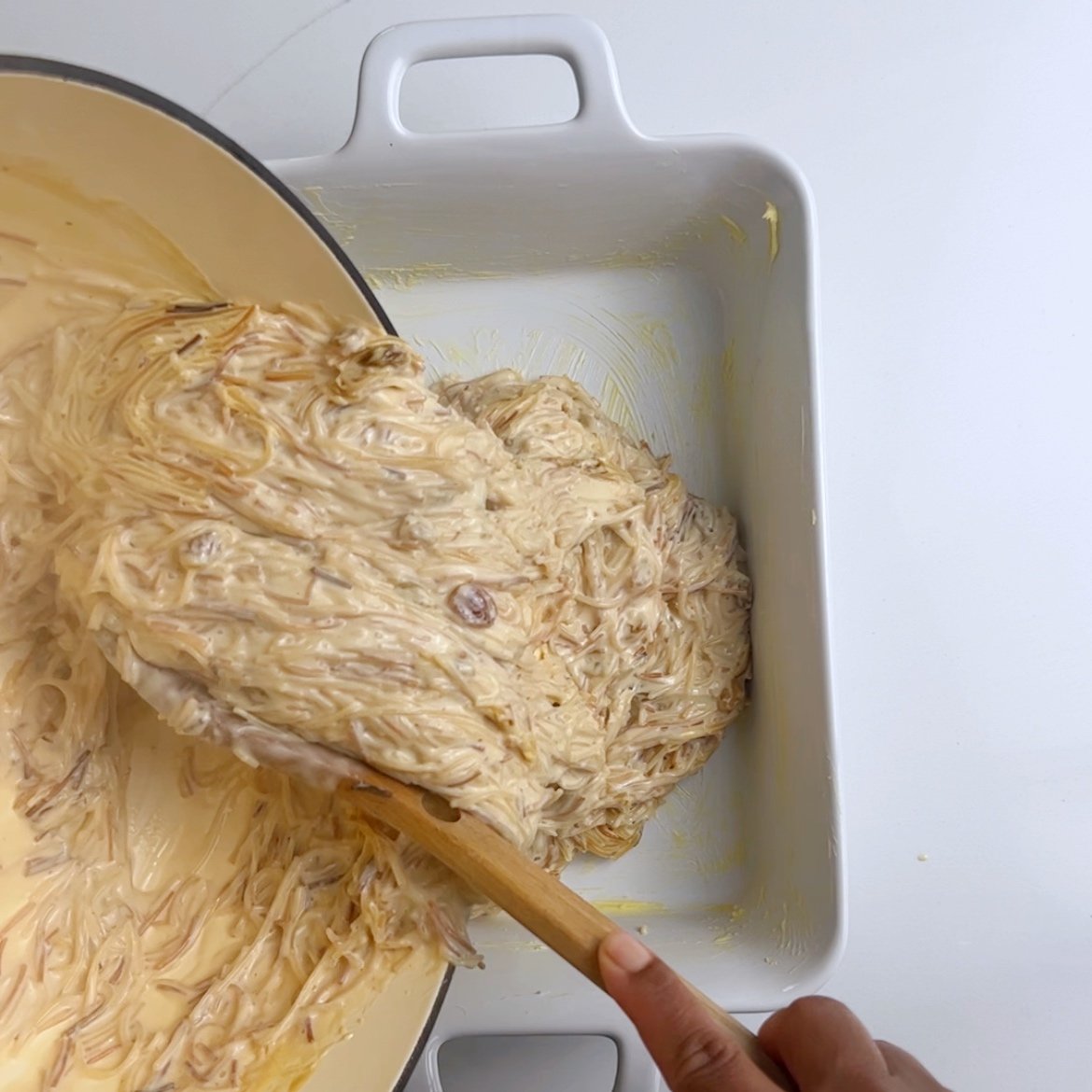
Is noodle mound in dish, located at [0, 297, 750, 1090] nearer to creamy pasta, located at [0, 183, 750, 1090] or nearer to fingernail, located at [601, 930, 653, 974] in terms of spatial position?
creamy pasta, located at [0, 183, 750, 1090]

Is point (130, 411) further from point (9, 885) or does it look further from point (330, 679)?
point (9, 885)

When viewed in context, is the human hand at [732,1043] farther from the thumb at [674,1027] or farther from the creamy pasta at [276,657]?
the creamy pasta at [276,657]

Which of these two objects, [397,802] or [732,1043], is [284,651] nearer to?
[397,802]

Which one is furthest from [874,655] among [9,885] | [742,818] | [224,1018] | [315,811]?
[9,885]

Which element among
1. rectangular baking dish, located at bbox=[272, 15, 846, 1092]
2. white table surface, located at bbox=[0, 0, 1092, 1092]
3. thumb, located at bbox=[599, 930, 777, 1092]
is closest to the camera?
thumb, located at bbox=[599, 930, 777, 1092]

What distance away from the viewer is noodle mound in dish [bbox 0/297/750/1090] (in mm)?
704

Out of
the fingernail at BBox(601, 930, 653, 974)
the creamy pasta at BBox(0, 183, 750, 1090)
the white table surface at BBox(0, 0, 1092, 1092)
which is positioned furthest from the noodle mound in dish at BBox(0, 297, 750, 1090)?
the white table surface at BBox(0, 0, 1092, 1092)

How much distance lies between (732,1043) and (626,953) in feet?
0.29

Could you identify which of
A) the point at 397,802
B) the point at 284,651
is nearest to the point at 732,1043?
the point at 397,802

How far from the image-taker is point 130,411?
0.73 m

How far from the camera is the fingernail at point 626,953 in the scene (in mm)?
632

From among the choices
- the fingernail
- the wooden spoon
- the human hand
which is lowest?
the human hand

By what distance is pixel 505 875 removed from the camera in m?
0.69

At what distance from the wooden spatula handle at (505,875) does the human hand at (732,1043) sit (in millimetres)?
21
